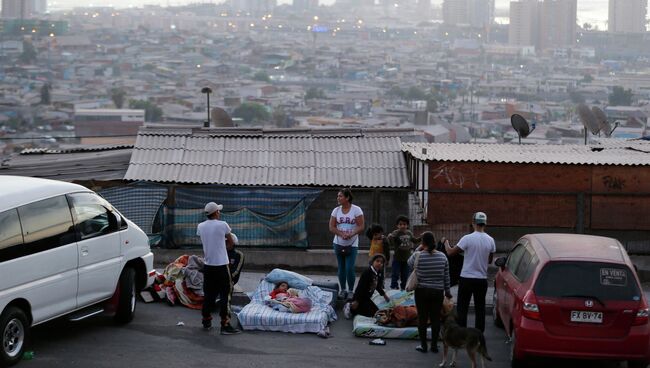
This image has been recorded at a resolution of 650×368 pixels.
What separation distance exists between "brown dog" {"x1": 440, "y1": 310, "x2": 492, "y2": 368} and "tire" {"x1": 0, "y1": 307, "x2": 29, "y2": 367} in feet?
12.5

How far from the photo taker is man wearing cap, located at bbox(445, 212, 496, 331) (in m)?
11.0

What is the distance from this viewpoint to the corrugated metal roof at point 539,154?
645 inches

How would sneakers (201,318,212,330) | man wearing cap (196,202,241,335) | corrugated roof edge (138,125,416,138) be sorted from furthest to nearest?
corrugated roof edge (138,125,416,138)
sneakers (201,318,212,330)
man wearing cap (196,202,241,335)

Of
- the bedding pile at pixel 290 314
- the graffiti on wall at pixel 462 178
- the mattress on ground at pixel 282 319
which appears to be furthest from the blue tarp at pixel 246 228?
the mattress on ground at pixel 282 319

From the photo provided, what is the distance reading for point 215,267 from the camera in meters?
11.2

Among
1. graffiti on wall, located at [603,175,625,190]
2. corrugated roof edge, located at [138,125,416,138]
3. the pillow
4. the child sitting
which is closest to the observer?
the child sitting

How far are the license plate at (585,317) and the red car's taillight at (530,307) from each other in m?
0.29

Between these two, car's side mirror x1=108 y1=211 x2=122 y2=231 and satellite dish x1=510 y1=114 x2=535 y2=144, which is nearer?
car's side mirror x1=108 y1=211 x2=122 y2=231

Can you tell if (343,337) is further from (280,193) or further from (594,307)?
(280,193)

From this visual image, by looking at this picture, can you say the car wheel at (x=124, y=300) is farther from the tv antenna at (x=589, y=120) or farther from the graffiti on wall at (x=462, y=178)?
the tv antenna at (x=589, y=120)

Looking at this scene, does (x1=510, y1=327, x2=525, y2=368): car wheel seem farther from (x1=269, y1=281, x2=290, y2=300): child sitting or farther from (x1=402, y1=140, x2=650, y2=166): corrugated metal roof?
(x1=402, y1=140, x2=650, y2=166): corrugated metal roof

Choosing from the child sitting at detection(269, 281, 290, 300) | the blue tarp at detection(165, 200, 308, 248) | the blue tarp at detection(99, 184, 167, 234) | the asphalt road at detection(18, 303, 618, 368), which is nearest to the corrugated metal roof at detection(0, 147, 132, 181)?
the blue tarp at detection(99, 184, 167, 234)

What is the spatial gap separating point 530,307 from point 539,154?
326 inches

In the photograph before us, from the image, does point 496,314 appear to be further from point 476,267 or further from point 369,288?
point 369,288
